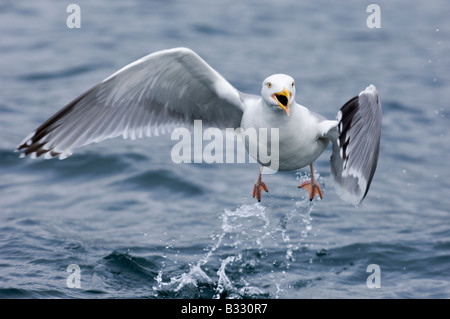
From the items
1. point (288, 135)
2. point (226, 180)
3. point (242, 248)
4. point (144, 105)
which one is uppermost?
point (144, 105)

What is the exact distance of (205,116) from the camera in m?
6.54

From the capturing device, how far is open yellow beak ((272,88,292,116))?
5.47 metres

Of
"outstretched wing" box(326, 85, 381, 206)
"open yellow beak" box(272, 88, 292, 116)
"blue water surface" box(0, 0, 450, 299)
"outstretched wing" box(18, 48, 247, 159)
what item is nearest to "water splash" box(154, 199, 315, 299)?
"blue water surface" box(0, 0, 450, 299)

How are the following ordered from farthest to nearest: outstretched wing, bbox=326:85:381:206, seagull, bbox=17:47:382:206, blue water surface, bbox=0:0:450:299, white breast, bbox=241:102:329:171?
blue water surface, bbox=0:0:450:299, white breast, bbox=241:102:329:171, seagull, bbox=17:47:382:206, outstretched wing, bbox=326:85:381:206

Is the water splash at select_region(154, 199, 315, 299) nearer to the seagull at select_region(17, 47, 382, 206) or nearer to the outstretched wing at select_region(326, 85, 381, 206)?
the seagull at select_region(17, 47, 382, 206)

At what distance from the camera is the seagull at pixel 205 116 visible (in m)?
5.38

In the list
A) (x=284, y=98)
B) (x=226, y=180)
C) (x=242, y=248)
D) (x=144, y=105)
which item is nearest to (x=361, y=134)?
(x=284, y=98)

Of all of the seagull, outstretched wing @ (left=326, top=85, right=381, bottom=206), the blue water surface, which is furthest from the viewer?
the blue water surface

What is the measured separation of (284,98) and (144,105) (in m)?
1.40

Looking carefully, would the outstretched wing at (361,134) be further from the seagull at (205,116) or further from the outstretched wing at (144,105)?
the outstretched wing at (144,105)

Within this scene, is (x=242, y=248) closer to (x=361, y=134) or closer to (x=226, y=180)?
(x=226, y=180)

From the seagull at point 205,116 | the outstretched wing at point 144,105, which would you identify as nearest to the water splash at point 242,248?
the seagull at point 205,116

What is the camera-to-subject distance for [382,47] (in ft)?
44.4

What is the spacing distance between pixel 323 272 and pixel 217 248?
1.09 m
